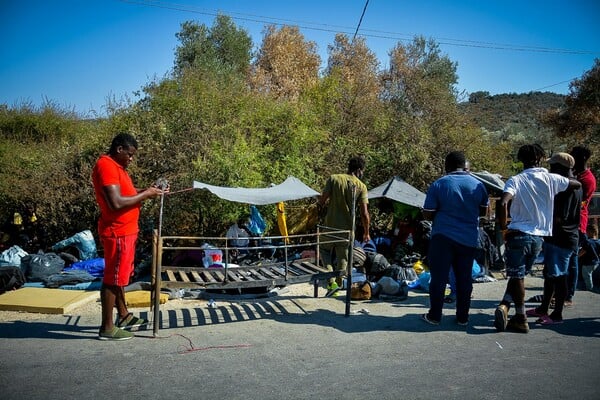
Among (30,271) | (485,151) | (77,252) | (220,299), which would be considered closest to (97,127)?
(77,252)

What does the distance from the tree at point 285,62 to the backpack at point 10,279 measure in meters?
17.7

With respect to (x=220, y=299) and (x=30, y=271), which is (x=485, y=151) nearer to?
(x=220, y=299)

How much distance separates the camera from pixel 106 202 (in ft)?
14.8

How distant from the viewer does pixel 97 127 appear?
38.4ft

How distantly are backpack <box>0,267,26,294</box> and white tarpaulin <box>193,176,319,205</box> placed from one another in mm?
3151

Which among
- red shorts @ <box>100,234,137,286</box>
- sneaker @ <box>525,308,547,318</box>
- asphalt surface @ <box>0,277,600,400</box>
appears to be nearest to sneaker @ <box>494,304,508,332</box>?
asphalt surface @ <box>0,277,600,400</box>

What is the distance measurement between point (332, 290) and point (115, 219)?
3.48 metres

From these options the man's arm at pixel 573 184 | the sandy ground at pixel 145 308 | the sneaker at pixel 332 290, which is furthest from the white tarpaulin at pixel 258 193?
the man's arm at pixel 573 184

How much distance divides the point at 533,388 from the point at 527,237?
74.6 inches

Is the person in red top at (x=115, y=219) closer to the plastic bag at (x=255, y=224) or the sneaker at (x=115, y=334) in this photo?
the sneaker at (x=115, y=334)

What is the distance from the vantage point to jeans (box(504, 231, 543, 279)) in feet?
16.1

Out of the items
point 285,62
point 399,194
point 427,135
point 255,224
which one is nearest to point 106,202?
point 255,224

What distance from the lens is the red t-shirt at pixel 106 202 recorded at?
14.8 feet

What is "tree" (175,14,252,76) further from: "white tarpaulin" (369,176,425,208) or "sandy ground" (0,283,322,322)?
"sandy ground" (0,283,322,322)
